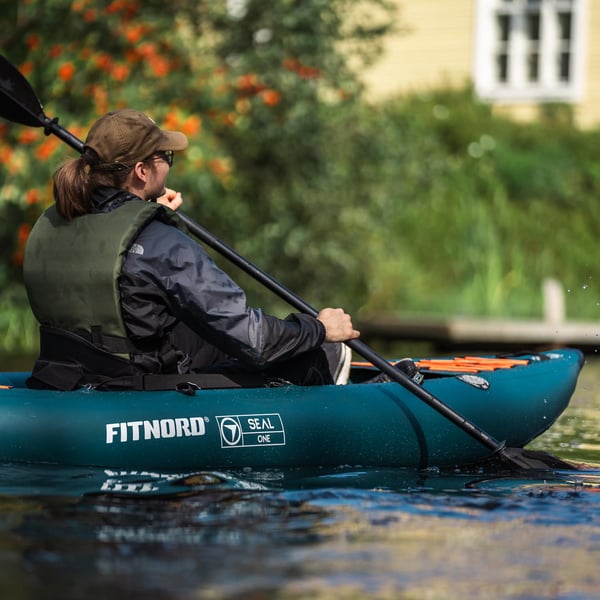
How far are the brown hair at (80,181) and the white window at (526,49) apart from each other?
1153 centimetres

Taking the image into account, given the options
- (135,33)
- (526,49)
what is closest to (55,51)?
(135,33)

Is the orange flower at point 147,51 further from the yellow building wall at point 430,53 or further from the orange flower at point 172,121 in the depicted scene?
the yellow building wall at point 430,53

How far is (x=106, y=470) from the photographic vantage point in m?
4.79

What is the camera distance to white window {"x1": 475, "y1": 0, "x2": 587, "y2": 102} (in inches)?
627

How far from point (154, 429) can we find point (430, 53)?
12.0 metres

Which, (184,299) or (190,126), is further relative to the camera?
(190,126)

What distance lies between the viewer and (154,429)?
4.83m

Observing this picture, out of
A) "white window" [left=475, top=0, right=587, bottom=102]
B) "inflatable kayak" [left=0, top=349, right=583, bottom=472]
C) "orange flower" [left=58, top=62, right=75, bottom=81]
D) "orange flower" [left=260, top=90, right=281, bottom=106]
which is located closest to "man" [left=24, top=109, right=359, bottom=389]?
"inflatable kayak" [left=0, top=349, right=583, bottom=472]

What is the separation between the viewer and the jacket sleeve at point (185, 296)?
4.71 meters

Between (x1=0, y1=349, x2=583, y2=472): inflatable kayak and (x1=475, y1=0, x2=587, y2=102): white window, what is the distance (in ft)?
34.9

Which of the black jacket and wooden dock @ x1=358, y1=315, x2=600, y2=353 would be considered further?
wooden dock @ x1=358, y1=315, x2=600, y2=353

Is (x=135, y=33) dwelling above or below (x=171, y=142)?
above

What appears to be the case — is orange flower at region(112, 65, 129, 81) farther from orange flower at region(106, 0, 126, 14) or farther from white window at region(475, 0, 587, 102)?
white window at region(475, 0, 587, 102)

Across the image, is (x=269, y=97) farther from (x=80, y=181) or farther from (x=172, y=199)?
(x=80, y=181)
